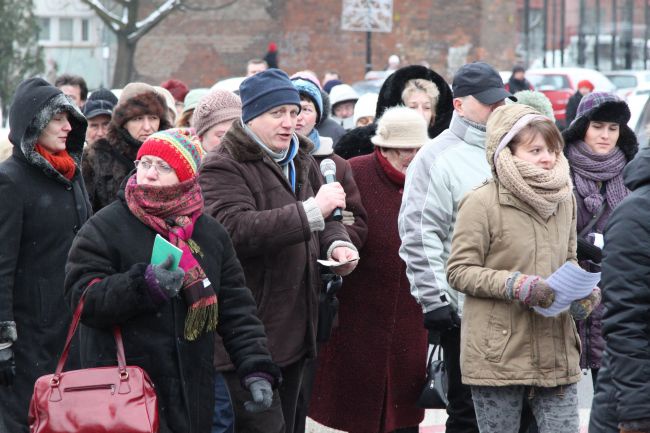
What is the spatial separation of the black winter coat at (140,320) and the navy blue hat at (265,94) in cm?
112

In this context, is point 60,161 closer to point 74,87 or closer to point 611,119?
point 611,119

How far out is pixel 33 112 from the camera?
5.84m

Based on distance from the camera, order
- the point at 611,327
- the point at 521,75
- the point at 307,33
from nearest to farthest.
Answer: the point at 611,327 → the point at 521,75 → the point at 307,33

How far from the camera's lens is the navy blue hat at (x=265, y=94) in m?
5.75

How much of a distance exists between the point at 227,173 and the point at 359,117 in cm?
493

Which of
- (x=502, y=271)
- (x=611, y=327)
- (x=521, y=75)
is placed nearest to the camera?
(x=611, y=327)

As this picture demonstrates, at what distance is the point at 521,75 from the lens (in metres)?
25.1

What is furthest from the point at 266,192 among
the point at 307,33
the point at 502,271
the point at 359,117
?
the point at 307,33

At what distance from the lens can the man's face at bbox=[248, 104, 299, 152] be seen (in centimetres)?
574

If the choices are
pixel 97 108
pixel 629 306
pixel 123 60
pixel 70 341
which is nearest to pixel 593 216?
pixel 629 306

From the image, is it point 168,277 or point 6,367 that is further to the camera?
point 6,367

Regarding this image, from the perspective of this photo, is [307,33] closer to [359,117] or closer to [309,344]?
[359,117]

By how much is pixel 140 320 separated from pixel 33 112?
167 centimetres

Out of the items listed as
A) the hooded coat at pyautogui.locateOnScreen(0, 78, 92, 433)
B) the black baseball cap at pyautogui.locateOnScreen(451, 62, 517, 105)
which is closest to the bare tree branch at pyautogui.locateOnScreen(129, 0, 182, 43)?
the black baseball cap at pyautogui.locateOnScreen(451, 62, 517, 105)
